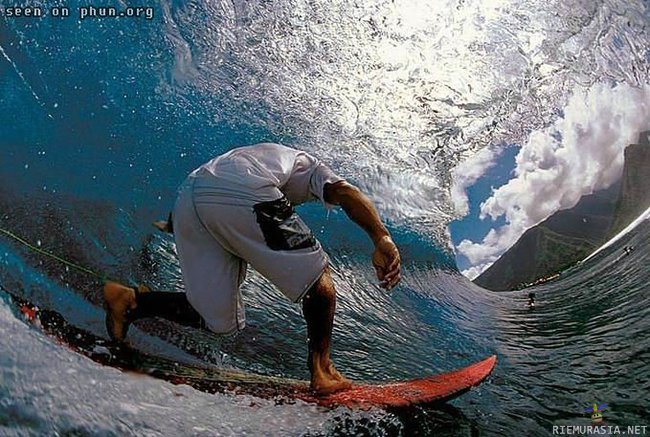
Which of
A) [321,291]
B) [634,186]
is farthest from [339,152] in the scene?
[321,291]

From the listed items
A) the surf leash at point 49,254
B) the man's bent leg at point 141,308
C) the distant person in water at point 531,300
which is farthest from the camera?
the distant person in water at point 531,300

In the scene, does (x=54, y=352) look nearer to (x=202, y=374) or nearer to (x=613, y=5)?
(x=202, y=374)

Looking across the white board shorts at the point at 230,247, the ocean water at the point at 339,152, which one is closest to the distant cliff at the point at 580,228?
the ocean water at the point at 339,152

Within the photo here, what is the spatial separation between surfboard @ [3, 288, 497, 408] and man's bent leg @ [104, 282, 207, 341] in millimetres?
69

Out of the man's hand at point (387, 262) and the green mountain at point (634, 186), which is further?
the green mountain at point (634, 186)

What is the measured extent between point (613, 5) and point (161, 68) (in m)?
2.96

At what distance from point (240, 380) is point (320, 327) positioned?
1.30ft

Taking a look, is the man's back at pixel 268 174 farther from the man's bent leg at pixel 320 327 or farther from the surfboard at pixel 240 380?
the surfboard at pixel 240 380

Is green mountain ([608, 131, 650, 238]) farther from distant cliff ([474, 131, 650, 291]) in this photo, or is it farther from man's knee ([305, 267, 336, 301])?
man's knee ([305, 267, 336, 301])

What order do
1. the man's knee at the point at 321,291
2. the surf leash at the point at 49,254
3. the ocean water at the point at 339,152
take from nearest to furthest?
the man's knee at the point at 321,291 → the ocean water at the point at 339,152 → the surf leash at the point at 49,254

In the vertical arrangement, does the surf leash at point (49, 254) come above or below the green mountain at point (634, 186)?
below

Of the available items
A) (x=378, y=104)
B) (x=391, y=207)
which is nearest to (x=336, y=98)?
(x=378, y=104)

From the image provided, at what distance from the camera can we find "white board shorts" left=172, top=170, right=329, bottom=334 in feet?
5.78

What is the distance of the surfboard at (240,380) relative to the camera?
5.96ft
